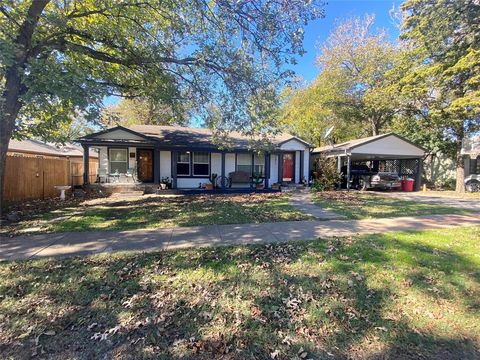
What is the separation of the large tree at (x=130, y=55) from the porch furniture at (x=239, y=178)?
6.30 m

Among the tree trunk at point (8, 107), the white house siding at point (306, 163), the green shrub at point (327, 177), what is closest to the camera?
the tree trunk at point (8, 107)

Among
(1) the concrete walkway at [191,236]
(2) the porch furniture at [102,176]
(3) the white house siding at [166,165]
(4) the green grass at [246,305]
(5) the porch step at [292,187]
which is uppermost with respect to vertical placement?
(3) the white house siding at [166,165]

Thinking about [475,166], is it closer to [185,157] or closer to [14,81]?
[185,157]

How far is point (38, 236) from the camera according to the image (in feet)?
20.5

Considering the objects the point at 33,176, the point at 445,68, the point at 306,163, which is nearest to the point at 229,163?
the point at 306,163

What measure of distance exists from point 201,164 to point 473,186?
1804 cm

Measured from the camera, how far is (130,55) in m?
8.82

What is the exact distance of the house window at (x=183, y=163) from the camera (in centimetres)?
1623

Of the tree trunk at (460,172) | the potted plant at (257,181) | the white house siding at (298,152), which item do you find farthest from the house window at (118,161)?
the tree trunk at (460,172)

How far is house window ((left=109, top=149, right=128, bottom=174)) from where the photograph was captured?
1553 cm

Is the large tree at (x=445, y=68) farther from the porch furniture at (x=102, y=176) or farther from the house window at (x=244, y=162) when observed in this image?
the porch furniture at (x=102, y=176)

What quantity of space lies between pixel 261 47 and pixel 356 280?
651 cm

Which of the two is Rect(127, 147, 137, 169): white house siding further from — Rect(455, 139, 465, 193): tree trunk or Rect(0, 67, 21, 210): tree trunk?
Rect(455, 139, 465, 193): tree trunk

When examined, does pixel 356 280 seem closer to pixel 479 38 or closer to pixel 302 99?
pixel 479 38
